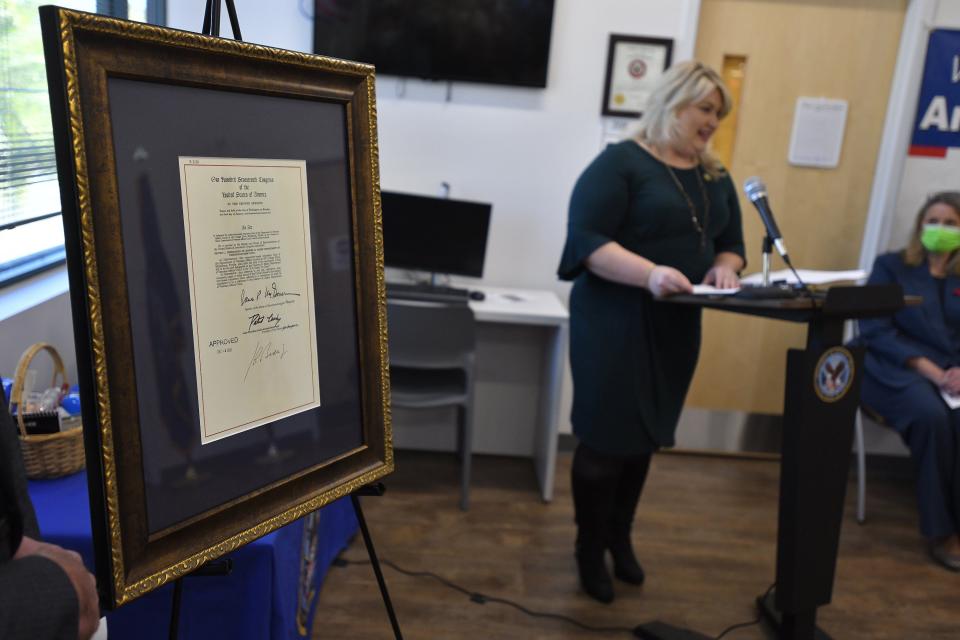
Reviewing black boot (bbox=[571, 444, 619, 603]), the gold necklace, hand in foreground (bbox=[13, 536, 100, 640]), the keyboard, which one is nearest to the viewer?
hand in foreground (bbox=[13, 536, 100, 640])

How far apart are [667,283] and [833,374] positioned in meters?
0.41

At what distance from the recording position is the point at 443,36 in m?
2.88

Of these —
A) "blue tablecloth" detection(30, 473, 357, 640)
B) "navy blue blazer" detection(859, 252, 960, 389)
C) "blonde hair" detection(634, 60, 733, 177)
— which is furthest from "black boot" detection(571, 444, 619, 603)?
Answer: "navy blue blazer" detection(859, 252, 960, 389)

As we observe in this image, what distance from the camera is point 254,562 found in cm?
122

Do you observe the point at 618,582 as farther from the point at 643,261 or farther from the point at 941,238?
the point at 941,238

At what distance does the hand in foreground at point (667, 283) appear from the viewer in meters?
1.60

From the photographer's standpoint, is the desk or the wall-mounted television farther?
the desk

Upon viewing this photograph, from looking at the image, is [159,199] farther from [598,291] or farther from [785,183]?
[785,183]

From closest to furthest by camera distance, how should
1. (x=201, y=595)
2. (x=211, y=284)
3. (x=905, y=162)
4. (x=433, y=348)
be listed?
1. (x=211, y=284)
2. (x=201, y=595)
3. (x=433, y=348)
4. (x=905, y=162)

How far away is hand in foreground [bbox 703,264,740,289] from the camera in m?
1.78

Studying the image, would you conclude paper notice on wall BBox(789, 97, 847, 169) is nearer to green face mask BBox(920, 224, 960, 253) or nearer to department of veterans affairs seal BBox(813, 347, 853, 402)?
green face mask BBox(920, 224, 960, 253)

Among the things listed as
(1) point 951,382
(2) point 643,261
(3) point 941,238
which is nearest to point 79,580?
(2) point 643,261
